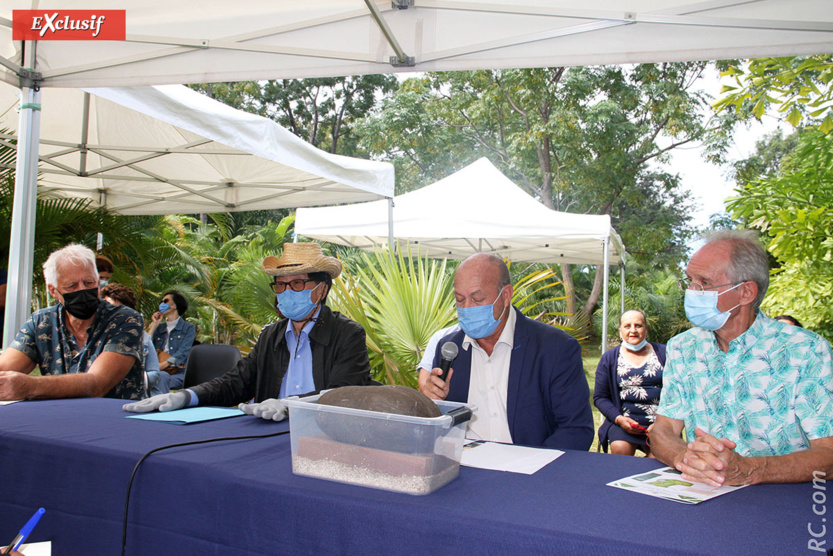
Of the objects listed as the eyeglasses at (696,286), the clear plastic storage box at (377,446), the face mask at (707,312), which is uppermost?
the eyeglasses at (696,286)

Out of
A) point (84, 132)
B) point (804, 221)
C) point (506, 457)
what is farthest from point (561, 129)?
point (506, 457)

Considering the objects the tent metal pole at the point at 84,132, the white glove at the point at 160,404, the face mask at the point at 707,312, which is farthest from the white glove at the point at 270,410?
the tent metal pole at the point at 84,132

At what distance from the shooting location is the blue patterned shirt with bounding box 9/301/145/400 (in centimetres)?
291

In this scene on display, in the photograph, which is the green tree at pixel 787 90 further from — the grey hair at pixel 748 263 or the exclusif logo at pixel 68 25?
the exclusif logo at pixel 68 25

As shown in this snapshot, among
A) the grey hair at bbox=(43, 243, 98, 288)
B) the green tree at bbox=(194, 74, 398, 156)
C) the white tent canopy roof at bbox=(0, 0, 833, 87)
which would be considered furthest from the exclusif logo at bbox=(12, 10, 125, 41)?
the green tree at bbox=(194, 74, 398, 156)

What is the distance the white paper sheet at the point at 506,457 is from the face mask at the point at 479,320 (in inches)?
27.2

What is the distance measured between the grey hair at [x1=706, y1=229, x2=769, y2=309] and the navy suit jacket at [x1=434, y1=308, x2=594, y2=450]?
0.70 m

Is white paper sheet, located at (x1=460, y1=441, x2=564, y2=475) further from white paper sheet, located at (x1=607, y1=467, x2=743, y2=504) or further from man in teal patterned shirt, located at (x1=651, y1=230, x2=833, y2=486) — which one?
man in teal patterned shirt, located at (x1=651, y1=230, x2=833, y2=486)

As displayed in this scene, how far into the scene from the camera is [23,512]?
1743mm

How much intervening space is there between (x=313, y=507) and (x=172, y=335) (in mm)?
5466

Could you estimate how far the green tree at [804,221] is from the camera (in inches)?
193

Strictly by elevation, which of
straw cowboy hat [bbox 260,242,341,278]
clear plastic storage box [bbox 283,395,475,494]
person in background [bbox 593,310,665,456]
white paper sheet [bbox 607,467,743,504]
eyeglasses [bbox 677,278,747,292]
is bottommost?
person in background [bbox 593,310,665,456]

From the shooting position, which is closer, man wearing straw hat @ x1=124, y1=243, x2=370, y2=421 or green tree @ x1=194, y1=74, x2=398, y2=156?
man wearing straw hat @ x1=124, y1=243, x2=370, y2=421

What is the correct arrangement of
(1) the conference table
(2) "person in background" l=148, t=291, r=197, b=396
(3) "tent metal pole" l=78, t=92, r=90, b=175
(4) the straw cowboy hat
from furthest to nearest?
(2) "person in background" l=148, t=291, r=197, b=396, (3) "tent metal pole" l=78, t=92, r=90, b=175, (4) the straw cowboy hat, (1) the conference table
